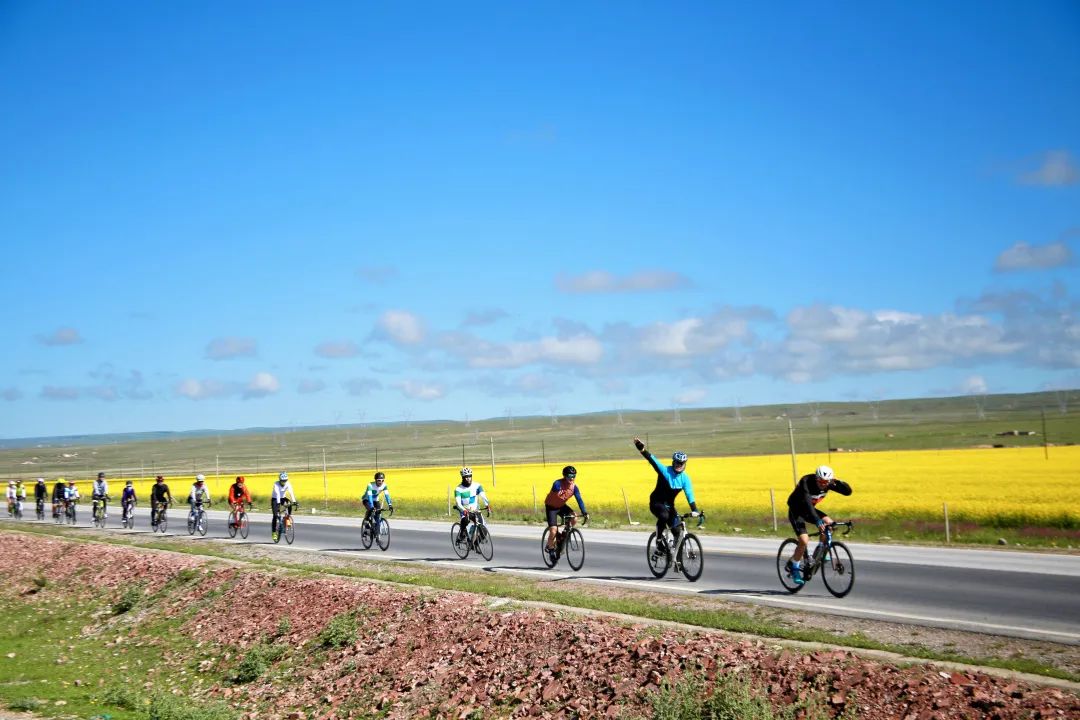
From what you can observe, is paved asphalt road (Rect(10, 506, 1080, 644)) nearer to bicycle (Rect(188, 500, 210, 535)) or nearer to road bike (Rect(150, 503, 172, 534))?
bicycle (Rect(188, 500, 210, 535))

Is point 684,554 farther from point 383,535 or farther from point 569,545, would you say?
point 383,535

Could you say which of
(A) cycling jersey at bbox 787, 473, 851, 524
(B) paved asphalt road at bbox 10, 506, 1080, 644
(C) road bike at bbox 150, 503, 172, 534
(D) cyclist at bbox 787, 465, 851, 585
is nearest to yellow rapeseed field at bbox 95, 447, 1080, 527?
(B) paved asphalt road at bbox 10, 506, 1080, 644

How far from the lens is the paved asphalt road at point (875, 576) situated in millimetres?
14805

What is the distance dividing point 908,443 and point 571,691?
11094 centimetres

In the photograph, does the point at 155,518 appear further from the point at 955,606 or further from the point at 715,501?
the point at 955,606

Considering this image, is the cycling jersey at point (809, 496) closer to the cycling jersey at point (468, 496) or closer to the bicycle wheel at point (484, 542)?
the cycling jersey at point (468, 496)

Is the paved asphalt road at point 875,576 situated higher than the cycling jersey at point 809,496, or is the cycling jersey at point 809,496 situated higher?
the cycling jersey at point 809,496

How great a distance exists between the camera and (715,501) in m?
41.9

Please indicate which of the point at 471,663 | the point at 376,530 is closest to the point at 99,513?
→ the point at 376,530

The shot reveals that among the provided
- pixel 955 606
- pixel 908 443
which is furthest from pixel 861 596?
pixel 908 443

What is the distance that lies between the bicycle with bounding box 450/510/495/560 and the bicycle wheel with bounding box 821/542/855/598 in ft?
32.1

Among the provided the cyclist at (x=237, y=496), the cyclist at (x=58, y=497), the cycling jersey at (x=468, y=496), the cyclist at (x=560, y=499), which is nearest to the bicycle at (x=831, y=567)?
the cyclist at (x=560, y=499)

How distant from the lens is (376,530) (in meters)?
28.7

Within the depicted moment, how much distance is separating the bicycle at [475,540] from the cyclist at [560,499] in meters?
3.08
